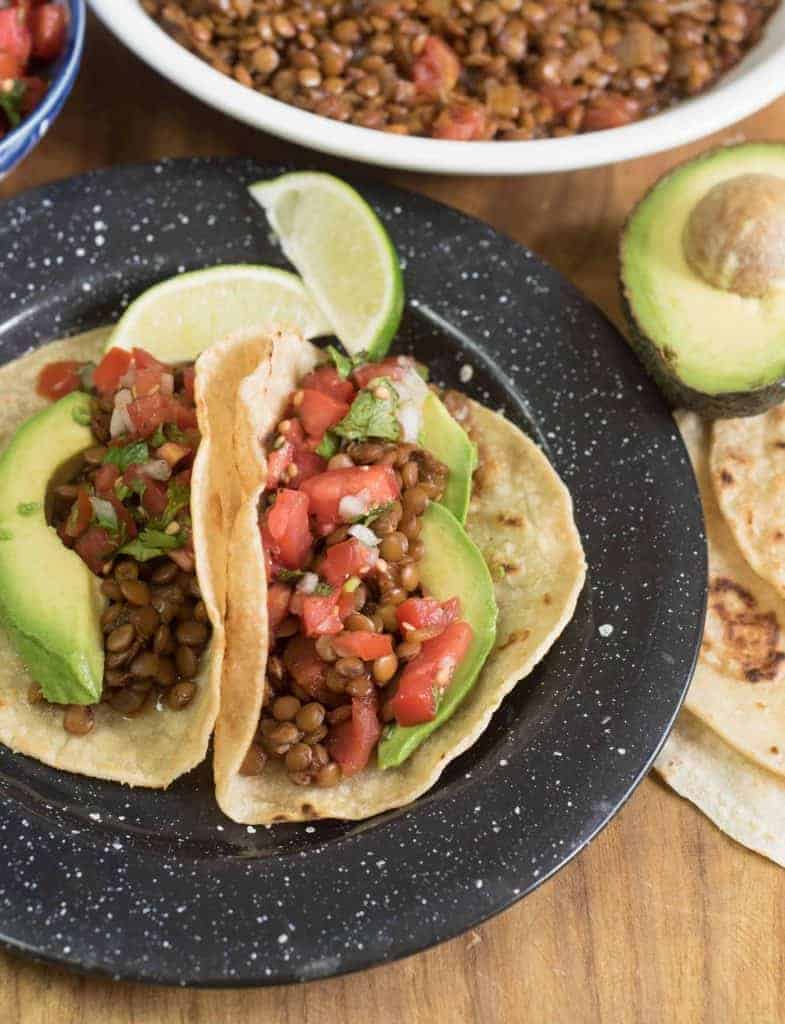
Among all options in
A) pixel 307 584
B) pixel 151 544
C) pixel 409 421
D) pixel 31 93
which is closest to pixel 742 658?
pixel 409 421

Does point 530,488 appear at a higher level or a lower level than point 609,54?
lower

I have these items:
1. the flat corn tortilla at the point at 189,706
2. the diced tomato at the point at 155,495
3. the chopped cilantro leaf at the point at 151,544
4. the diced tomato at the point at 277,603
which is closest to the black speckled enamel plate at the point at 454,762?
the flat corn tortilla at the point at 189,706

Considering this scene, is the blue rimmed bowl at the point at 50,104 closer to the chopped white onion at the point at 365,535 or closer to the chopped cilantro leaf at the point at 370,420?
the chopped cilantro leaf at the point at 370,420

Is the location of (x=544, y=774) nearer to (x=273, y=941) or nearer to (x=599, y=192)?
(x=273, y=941)

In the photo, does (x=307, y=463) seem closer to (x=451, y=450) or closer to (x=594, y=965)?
(x=451, y=450)

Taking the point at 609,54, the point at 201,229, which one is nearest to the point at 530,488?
the point at 201,229

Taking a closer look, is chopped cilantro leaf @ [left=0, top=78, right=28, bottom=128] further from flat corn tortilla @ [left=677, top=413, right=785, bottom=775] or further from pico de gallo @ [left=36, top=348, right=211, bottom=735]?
flat corn tortilla @ [left=677, top=413, right=785, bottom=775]
